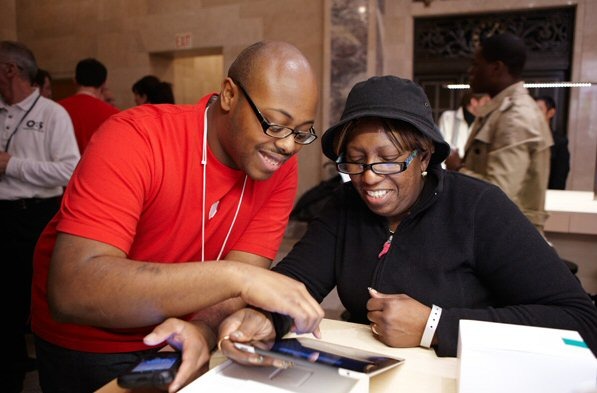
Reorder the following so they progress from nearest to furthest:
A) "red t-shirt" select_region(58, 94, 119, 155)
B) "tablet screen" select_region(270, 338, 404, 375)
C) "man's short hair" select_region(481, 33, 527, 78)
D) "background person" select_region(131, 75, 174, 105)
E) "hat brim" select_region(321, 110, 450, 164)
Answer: "tablet screen" select_region(270, 338, 404, 375) → "hat brim" select_region(321, 110, 450, 164) → "man's short hair" select_region(481, 33, 527, 78) → "red t-shirt" select_region(58, 94, 119, 155) → "background person" select_region(131, 75, 174, 105)

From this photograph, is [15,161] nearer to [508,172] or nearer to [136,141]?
[136,141]

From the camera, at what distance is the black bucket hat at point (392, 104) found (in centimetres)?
148

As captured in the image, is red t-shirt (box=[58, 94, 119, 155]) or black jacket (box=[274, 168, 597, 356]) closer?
black jacket (box=[274, 168, 597, 356])

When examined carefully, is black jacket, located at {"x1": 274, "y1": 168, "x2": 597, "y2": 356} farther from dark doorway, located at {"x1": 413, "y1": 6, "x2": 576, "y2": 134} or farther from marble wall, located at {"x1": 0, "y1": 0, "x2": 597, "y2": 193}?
dark doorway, located at {"x1": 413, "y1": 6, "x2": 576, "y2": 134}

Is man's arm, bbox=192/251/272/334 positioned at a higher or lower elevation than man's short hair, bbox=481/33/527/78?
lower

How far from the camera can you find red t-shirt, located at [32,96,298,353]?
50.4 inches

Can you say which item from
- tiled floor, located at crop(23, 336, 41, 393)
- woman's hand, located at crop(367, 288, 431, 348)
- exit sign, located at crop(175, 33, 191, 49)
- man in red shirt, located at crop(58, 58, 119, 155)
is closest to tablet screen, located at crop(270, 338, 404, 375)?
woman's hand, located at crop(367, 288, 431, 348)

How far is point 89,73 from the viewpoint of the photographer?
3838 millimetres

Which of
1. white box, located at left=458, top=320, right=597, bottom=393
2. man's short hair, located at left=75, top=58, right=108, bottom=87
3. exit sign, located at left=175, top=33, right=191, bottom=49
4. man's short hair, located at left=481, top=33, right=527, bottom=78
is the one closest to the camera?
white box, located at left=458, top=320, right=597, bottom=393

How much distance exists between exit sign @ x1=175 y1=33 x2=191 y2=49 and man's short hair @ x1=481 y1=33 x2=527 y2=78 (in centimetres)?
542

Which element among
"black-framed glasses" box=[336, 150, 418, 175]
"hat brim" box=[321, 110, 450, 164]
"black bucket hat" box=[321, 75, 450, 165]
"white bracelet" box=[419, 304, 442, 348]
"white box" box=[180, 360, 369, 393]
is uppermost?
"black bucket hat" box=[321, 75, 450, 165]

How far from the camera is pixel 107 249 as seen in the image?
4.05 feet

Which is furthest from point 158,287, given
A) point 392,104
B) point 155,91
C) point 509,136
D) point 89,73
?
point 155,91

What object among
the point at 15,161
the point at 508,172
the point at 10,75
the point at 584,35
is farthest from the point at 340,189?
the point at 584,35
